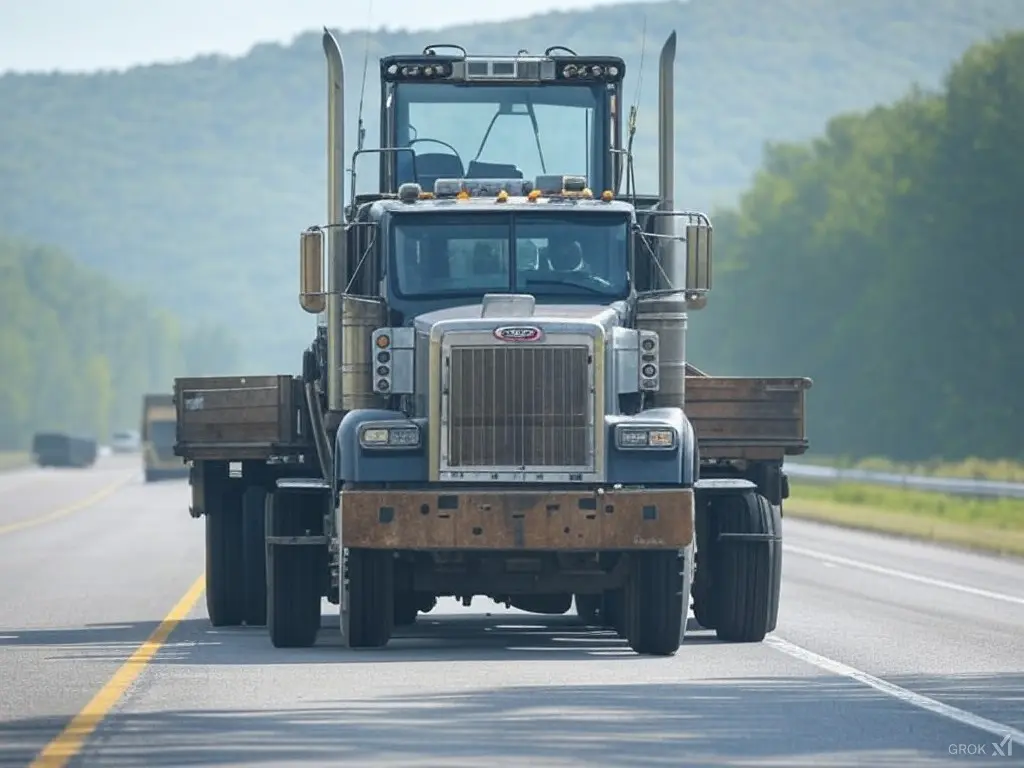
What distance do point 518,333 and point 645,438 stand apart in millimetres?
1122

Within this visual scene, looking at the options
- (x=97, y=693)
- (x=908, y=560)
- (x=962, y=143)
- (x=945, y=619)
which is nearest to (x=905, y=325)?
(x=962, y=143)

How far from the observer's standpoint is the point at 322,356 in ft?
67.7

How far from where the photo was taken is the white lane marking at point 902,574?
88.8 feet

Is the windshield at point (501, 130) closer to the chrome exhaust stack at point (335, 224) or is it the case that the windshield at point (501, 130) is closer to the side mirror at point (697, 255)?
the chrome exhaust stack at point (335, 224)

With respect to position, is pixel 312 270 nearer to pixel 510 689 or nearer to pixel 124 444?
pixel 510 689

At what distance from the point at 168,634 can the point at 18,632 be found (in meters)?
1.24

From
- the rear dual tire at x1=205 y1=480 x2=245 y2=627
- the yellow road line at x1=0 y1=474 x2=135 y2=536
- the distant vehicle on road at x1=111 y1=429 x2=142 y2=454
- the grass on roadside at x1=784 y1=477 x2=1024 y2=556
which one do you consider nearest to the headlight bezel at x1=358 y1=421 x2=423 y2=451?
the rear dual tire at x1=205 y1=480 x2=245 y2=627

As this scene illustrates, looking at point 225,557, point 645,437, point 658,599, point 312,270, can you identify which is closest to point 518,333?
point 645,437

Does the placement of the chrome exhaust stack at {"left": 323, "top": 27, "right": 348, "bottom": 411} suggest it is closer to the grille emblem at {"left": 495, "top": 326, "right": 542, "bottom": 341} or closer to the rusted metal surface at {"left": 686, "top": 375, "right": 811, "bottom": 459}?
the grille emblem at {"left": 495, "top": 326, "right": 542, "bottom": 341}

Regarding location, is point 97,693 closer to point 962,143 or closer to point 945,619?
point 945,619

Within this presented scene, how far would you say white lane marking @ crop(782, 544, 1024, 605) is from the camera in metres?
27.1

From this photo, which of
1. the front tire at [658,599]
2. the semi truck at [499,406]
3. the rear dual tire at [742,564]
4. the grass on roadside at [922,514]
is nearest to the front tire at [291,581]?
the semi truck at [499,406]

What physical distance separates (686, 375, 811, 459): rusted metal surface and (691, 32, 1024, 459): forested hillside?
224 feet

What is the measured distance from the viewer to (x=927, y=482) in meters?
51.5
